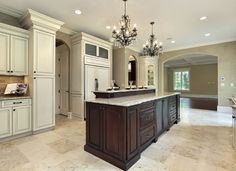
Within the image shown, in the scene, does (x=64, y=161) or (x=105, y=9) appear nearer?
(x=64, y=161)

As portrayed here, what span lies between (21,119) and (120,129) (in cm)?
258

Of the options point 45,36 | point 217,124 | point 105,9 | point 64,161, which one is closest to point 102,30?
point 105,9

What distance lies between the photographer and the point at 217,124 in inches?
171

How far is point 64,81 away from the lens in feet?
17.9

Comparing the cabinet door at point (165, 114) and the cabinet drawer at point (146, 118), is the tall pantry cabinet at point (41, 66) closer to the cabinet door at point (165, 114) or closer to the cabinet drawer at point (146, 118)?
the cabinet drawer at point (146, 118)

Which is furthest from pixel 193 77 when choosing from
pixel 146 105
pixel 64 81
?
pixel 146 105

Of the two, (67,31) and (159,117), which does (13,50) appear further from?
(159,117)

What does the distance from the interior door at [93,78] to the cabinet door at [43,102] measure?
1.31 m

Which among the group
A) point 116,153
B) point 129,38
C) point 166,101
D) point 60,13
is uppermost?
point 60,13

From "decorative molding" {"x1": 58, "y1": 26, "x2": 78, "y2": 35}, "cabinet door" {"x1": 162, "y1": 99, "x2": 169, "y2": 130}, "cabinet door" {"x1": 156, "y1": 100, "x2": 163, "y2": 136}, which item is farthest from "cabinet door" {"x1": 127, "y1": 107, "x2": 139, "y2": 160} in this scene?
"decorative molding" {"x1": 58, "y1": 26, "x2": 78, "y2": 35}

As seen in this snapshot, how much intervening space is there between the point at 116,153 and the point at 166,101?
6.56 ft

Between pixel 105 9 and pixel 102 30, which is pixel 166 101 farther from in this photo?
pixel 102 30

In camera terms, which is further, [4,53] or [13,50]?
[13,50]

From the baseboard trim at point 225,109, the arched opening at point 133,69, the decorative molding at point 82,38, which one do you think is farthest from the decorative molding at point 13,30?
the baseboard trim at point 225,109
